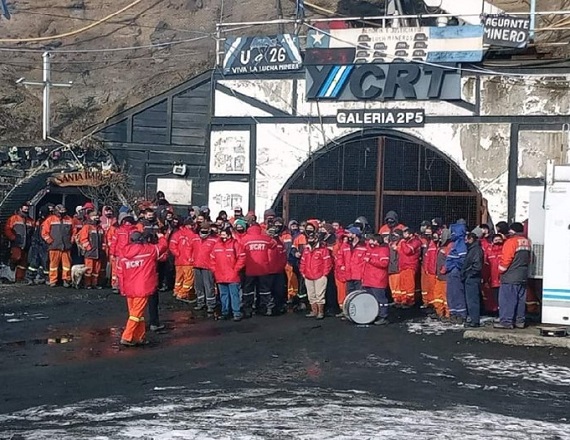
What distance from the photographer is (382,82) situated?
2219cm

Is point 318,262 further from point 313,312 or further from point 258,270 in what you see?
point 258,270

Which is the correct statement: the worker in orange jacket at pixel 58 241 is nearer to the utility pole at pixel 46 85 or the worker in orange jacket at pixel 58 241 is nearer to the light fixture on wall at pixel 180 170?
the light fixture on wall at pixel 180 170

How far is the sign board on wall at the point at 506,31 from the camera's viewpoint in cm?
2111

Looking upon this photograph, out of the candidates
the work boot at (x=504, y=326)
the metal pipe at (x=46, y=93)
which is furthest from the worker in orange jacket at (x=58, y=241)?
the work boot at (x=504, y=326)

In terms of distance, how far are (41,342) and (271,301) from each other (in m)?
4.79

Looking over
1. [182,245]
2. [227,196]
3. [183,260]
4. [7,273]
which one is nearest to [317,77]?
[227,196]

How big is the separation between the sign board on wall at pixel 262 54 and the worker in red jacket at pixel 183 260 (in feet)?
17.6

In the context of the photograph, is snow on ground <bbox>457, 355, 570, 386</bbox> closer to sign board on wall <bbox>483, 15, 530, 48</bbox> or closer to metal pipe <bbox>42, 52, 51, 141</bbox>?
sign board on wall <bbox>483, 15, 530, 48</bbox>

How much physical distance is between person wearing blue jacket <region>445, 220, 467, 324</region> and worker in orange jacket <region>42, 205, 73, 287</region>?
8.87 m

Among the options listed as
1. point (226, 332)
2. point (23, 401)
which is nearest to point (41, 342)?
point (226, 332)

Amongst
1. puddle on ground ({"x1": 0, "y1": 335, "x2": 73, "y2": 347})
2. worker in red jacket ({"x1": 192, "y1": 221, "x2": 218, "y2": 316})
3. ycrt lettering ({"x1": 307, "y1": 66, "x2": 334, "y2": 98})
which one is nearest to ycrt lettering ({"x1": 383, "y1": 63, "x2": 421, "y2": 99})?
ycrt lettering ({"x1": 307, "y1": 66, "x2": 334, "y2": 98})

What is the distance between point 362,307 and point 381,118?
7149 millimetres

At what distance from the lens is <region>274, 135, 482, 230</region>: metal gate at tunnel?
22016 mm

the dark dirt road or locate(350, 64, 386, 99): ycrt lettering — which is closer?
the dark dirt road
